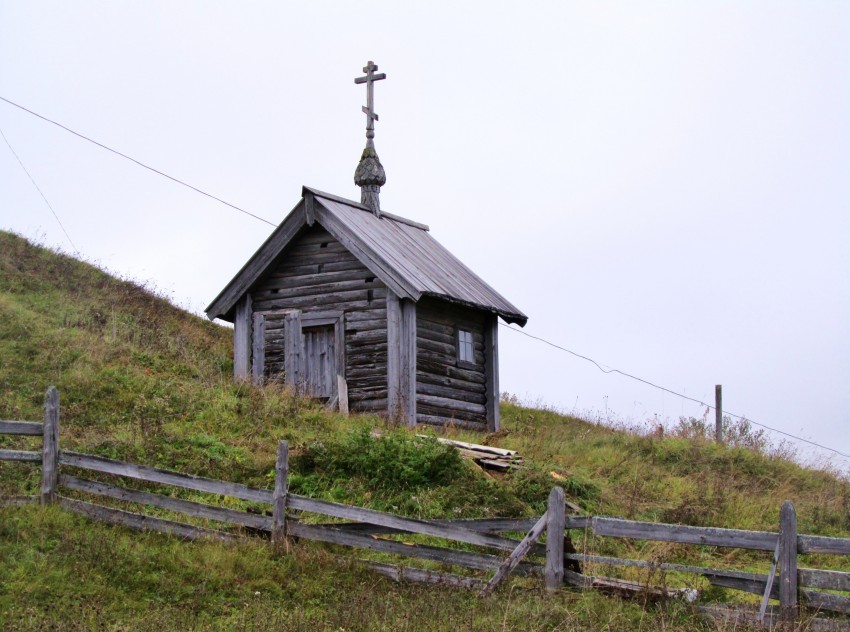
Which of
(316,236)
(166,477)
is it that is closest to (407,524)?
(166,477)

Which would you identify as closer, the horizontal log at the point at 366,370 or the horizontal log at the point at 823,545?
the horizontal log at the point at 823,545

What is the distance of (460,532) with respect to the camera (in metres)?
11.0

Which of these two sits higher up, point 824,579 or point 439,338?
point 439,338

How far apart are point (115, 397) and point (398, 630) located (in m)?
10.9

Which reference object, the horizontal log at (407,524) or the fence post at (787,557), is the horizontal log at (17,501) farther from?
the fence post at (787,557)

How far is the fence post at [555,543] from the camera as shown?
10477 mm

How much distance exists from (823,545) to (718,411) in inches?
701

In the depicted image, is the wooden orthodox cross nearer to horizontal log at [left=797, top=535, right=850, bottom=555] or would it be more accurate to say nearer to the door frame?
the door frame

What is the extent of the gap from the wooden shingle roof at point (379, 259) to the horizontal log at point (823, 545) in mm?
11110

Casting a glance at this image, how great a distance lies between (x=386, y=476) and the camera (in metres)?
14.9

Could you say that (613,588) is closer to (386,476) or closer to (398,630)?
(398,630)

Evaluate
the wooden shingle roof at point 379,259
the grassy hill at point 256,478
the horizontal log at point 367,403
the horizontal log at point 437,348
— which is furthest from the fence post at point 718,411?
the horizontal log at point 367,403

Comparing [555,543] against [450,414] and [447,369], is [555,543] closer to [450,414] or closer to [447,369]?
[450,414]

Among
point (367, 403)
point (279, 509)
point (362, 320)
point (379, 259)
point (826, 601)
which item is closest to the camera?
point (826, 601)
